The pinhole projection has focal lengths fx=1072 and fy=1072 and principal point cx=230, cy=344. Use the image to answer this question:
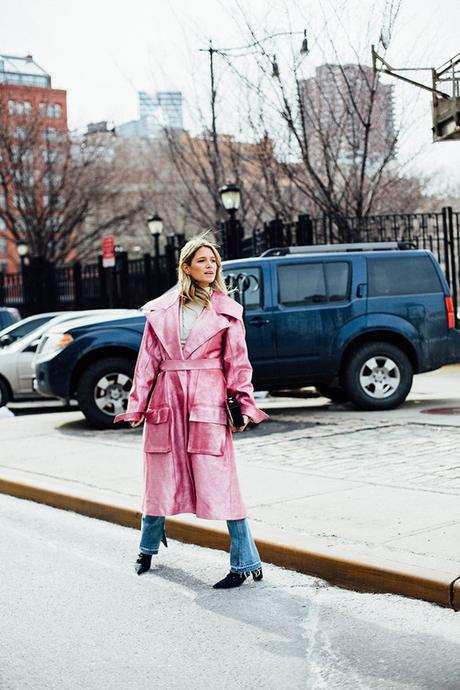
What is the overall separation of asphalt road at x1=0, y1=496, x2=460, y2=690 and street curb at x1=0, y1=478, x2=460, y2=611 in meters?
0.06

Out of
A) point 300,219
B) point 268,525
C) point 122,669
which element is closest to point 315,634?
point 122,669

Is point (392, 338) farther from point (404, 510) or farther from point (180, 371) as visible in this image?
point (180, 371)

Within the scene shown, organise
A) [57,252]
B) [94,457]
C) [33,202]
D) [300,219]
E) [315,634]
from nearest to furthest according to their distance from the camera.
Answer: [315,634] → [94,457] → [300,219] → [33,202] → [57,252]

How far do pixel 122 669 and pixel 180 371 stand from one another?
1777mm

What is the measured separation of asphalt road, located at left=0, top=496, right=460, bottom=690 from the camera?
437 centimetres

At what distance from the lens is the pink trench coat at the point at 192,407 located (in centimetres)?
568

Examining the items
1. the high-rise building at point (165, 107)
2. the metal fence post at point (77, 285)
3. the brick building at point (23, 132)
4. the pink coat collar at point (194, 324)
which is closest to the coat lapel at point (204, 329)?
the pink coat collar at point (194, 324)

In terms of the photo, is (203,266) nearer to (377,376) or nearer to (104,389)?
(104,389)

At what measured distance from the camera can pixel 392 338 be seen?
13062mm

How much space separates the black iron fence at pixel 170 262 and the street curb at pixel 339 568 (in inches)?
444

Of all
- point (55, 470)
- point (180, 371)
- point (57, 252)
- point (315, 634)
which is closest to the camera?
point (315, 634)

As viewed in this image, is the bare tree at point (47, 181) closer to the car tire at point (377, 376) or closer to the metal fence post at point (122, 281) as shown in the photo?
the metal fence post at point (122, 281)

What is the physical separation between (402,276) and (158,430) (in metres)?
7.85

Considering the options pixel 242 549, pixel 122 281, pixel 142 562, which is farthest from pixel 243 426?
pixel 122 281
